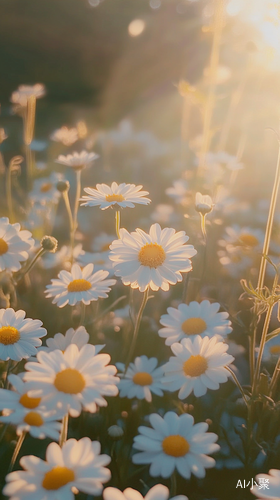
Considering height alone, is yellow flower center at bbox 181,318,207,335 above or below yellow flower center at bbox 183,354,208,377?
above

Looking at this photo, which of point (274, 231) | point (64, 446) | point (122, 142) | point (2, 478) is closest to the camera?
point (64, 446)

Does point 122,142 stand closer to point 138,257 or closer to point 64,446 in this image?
point 138,257

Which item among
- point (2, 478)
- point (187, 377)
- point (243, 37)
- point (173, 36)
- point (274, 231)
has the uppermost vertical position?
point (173, 36)

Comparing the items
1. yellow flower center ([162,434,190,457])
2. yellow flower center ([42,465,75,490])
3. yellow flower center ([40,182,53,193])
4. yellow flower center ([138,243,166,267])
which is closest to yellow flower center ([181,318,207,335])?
yellow flower center ([138,243,166,267])

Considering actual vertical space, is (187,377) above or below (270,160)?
below

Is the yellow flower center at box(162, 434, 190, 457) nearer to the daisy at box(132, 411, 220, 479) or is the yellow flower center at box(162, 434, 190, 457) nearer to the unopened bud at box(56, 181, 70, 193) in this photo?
the daisy at box(132, 411, 220, 479)

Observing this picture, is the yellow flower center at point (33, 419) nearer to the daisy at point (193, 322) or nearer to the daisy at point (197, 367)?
the daisy at point (197, 367)

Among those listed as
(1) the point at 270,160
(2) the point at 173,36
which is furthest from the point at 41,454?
(2) the point at 173,36
